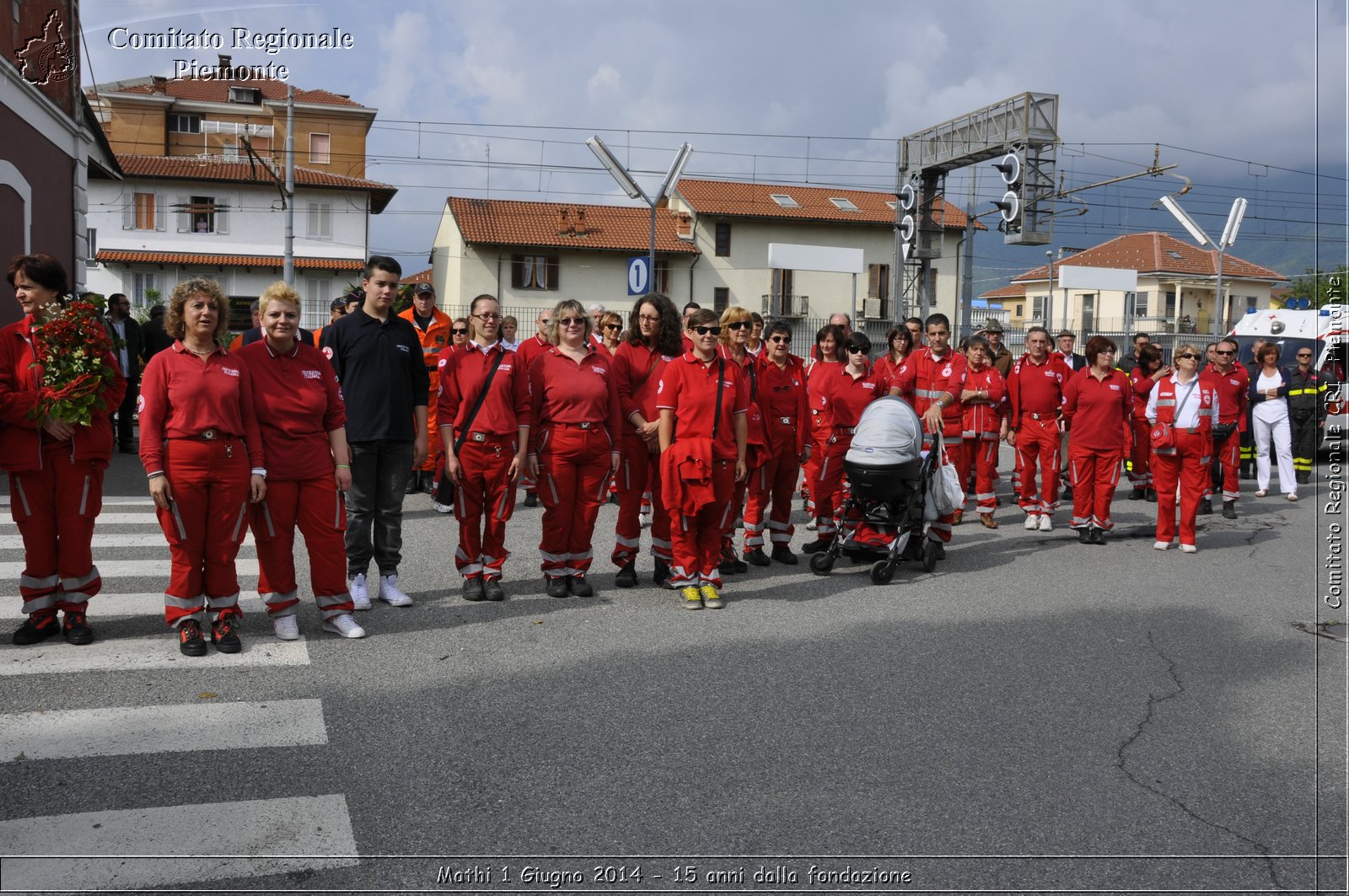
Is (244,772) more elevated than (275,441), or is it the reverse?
(275,441)

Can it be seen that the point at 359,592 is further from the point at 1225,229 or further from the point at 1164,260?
the point at 1164,260

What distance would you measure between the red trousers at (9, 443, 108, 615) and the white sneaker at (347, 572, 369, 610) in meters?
1.60

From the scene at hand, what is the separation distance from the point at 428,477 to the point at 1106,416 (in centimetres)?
799

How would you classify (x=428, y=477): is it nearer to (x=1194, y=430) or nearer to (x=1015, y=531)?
(x=1015, y=531)

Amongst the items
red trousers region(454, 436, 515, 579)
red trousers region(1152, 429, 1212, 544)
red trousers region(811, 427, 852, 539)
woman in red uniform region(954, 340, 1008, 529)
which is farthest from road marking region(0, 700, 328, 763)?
woman in red uniform region(954, 340, 1008, 529)

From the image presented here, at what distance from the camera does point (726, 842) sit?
386cm

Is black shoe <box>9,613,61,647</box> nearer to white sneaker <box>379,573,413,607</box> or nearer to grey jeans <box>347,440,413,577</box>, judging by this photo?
grey jeans <box>347,440,413,577</box>

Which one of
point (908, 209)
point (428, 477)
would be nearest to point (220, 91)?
point (908, 209)

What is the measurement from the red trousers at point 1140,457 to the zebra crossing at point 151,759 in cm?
1142

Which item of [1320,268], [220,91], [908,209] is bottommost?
[1320,268]

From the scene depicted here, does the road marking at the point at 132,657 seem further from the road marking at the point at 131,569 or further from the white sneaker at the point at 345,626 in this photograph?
the road marking at the point at 131,569

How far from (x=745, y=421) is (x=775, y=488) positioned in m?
1.81

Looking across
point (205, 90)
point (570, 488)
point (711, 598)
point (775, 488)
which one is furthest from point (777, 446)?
point (205, 90)

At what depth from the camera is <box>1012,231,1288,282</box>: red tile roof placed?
64375mm
